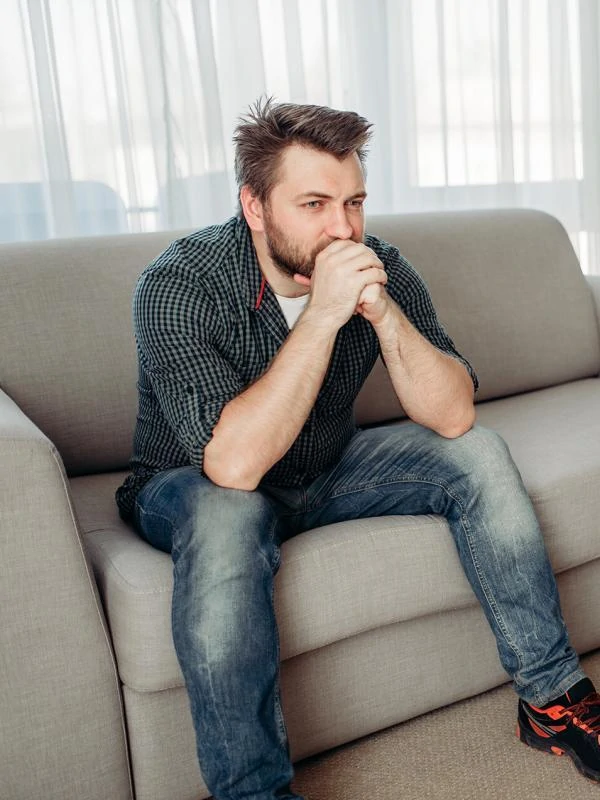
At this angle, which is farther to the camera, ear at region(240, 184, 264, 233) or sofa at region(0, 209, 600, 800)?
ear at region(240, 184, 264, 233)

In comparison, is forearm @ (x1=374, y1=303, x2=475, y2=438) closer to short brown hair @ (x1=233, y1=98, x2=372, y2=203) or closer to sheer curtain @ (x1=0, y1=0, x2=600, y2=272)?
short brown hair @ (x1=233, y1=98, x2=372, y2=203)

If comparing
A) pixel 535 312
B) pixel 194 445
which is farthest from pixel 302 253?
pixel 535 312

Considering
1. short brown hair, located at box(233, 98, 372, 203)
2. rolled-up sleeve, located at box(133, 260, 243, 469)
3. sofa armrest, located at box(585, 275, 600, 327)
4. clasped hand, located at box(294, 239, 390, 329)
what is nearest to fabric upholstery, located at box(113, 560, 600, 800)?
rolled-up sleeve, located at box(133, 260, 243, 469)

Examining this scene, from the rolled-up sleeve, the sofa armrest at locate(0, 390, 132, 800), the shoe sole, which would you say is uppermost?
the rolled-up sleeve

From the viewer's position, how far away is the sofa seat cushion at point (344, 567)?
1.27 m

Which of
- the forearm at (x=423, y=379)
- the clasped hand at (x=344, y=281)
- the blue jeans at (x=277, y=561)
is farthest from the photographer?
the forearm at (x=423, y=379)

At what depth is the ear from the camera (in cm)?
156

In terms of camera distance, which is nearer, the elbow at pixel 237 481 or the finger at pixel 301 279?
the elbow at pixel 237 481

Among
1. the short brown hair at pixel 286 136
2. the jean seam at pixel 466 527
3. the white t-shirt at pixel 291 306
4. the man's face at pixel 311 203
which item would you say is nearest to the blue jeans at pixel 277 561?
the jean seam at pixel 466 527

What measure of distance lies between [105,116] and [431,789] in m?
1.75

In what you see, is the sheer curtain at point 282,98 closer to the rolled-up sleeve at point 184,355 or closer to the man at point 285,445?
the man at point 285,445

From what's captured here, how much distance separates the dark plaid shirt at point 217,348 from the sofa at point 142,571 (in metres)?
0.16

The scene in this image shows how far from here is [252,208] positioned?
1.57m

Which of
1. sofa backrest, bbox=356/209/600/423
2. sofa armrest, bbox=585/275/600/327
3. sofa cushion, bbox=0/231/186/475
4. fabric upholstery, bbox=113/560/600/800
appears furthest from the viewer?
sofa armrest, bbox=585/275/600/327
